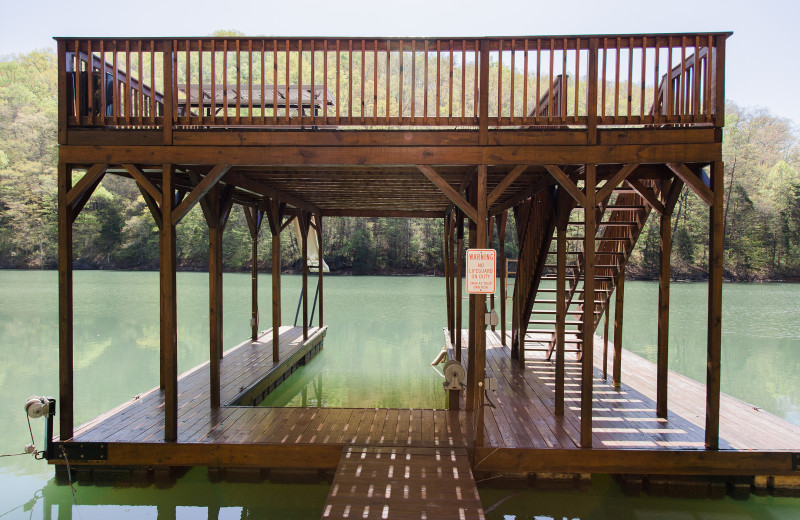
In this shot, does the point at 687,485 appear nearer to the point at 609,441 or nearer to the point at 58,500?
the point at 609,441

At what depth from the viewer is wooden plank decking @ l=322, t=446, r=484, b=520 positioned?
141 inches

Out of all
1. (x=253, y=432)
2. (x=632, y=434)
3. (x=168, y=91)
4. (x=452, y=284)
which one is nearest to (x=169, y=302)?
(x=253, y=432)

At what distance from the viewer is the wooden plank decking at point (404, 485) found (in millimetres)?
3576

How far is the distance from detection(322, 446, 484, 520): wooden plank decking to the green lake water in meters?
0.51

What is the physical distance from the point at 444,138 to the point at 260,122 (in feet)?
5.81

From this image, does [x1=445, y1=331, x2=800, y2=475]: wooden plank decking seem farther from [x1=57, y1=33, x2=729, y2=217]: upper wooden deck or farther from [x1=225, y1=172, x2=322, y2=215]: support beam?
[x1=225, y1=172, x2=322, y2=215]: support beam

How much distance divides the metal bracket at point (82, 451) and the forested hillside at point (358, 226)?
3649 centimetres

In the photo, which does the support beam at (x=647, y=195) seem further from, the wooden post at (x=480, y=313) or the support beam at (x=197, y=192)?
the support beam at (x=197, y=192)

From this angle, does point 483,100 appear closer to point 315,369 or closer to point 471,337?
point 471,337

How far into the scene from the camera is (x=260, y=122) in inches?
188

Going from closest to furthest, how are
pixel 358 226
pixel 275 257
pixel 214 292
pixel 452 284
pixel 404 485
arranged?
pixel 404 485 → pixel 214 292 → pixel 275 257 → pixel 452 284 → pixel 358 226

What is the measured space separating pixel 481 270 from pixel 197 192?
2.72 m

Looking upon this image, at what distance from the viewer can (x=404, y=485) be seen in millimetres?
3959

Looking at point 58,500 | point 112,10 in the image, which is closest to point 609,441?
point 58,500
